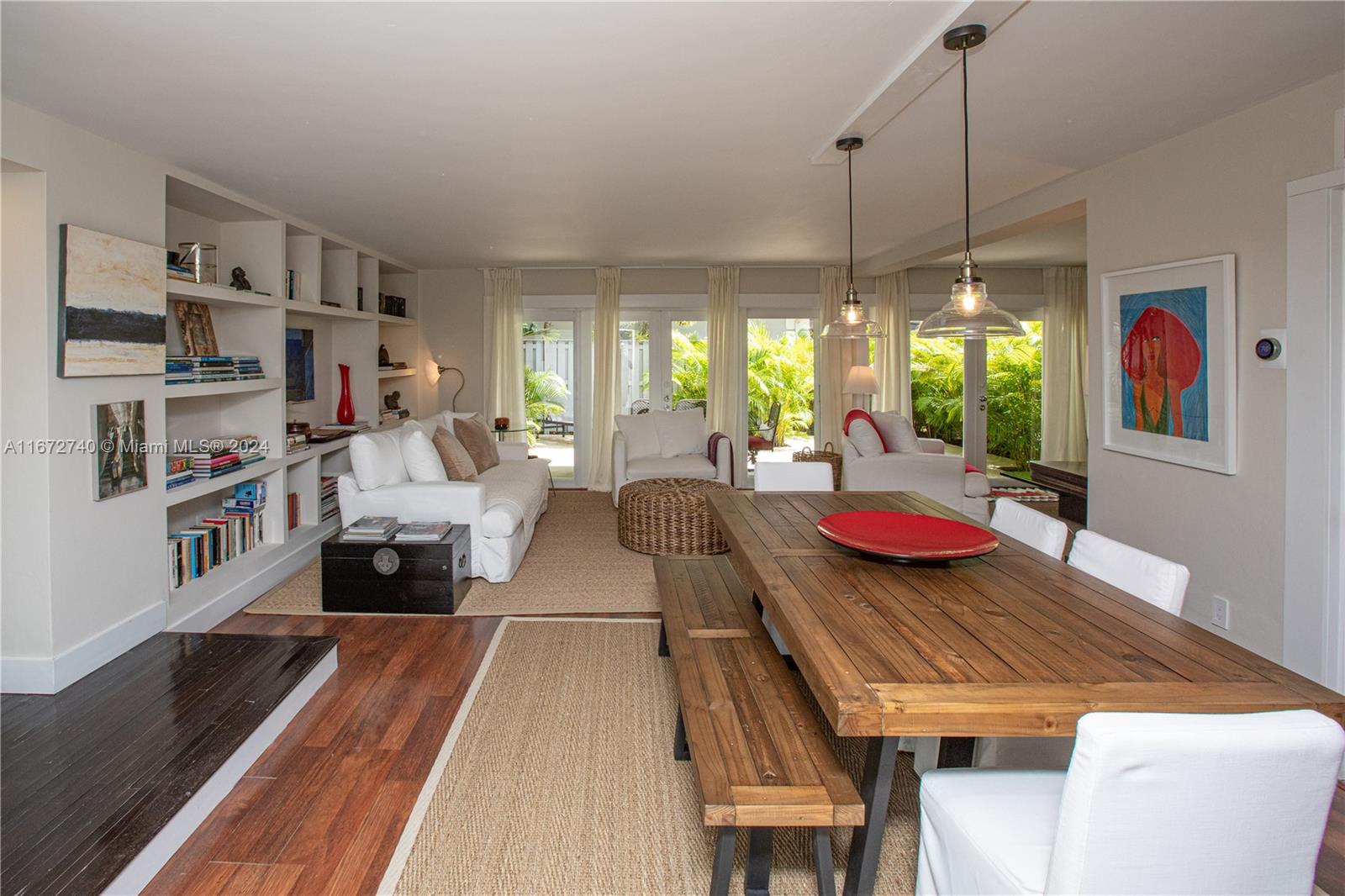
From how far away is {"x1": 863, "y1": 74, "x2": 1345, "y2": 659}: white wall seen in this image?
3.03 metres

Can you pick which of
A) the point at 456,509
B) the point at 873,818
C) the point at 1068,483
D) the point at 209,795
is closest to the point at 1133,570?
the point at 873,818

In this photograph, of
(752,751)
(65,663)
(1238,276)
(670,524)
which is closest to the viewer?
(752,751)

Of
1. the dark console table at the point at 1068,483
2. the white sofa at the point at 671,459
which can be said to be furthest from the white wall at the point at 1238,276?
the white sofa at the point at 671,459

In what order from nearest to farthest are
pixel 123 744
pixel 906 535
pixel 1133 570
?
pixel 1133 570, pixel 123 744, pixel 906 535

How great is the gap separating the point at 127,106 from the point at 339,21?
1303mm

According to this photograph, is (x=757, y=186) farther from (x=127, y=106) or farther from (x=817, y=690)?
(x=817, y=690)

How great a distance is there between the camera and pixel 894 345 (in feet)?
27.2

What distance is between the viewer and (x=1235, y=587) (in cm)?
329

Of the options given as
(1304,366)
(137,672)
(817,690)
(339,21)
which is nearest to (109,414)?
(137,672)

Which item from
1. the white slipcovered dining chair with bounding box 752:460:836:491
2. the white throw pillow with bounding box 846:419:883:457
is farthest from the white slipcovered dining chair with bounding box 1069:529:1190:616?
the white throw pillow with bounding box 846:419:883:457

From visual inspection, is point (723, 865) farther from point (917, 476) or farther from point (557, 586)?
point (917, 476)

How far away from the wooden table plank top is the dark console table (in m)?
4.40

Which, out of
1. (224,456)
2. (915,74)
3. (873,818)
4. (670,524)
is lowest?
(873,818)

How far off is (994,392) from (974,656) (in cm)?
760
